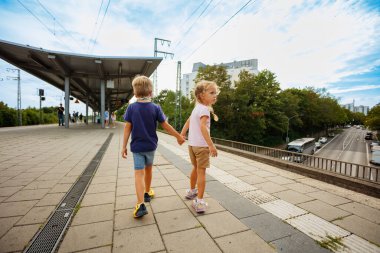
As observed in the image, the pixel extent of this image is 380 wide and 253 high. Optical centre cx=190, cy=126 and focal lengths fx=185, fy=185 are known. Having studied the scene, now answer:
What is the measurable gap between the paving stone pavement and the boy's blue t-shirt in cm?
91

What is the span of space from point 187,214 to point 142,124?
52.7 inches

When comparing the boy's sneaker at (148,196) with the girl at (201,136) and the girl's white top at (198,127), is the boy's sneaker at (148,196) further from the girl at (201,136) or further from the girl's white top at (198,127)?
the girl's white top at (198,127)

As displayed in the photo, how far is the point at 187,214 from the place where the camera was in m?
2.47

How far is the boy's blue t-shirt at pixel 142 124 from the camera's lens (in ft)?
7.91

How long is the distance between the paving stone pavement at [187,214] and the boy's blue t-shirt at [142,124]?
0.91m

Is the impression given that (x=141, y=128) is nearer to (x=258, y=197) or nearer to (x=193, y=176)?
(x=193, y=176)

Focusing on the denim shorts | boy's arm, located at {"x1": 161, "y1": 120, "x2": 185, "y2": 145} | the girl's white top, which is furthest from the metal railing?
the denim shorts

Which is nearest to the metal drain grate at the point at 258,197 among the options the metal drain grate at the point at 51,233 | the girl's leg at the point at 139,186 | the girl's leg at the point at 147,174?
the girl's leg at the point at 147,174

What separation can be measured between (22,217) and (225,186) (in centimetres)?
304

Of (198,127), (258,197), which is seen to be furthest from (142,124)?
(258,197)

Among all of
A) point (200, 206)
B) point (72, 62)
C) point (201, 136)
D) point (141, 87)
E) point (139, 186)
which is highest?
point (72, 62)

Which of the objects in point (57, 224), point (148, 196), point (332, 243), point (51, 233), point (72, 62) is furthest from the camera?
point (72, 62)

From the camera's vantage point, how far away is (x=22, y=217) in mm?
2316

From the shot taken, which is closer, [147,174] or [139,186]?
[139,186]
